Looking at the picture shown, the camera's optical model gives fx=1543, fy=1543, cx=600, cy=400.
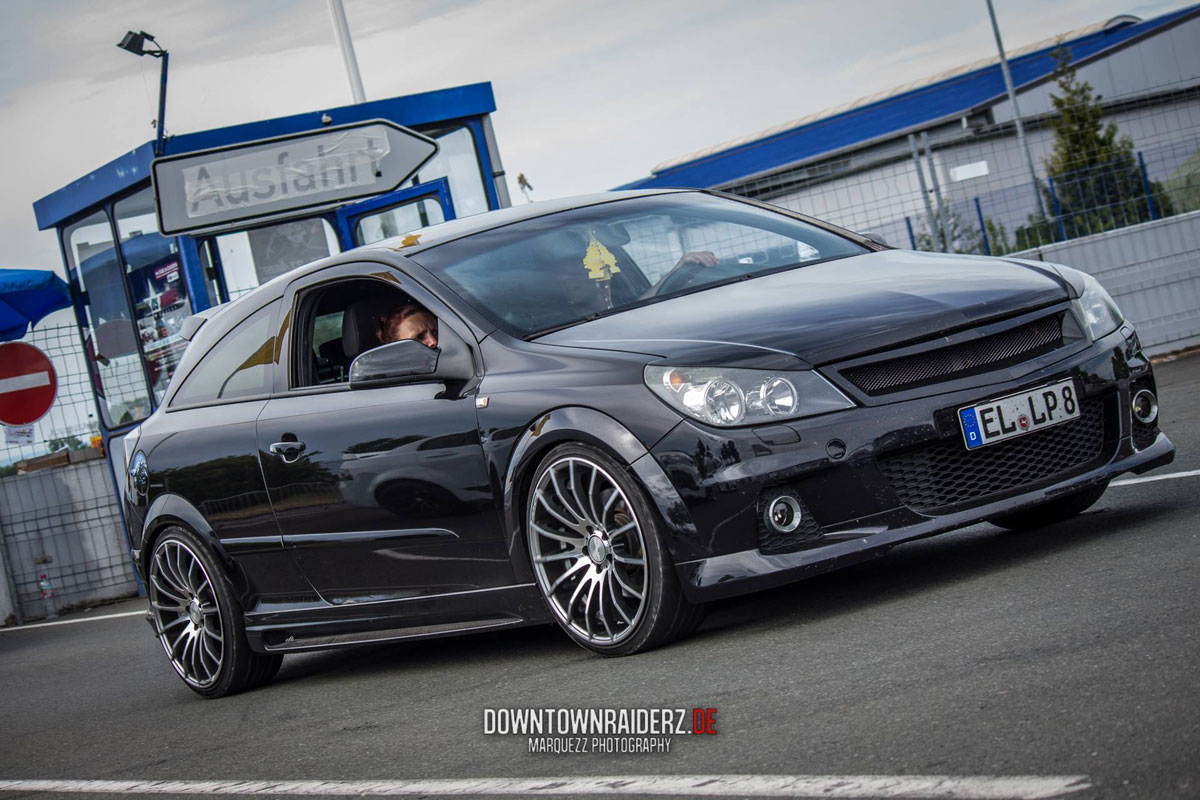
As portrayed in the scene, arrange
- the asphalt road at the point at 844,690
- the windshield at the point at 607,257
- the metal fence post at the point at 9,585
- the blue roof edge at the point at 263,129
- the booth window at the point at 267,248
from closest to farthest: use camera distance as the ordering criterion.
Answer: the asphalt road at the point at 844,690
the windshield at the point at 607,257
the blue roof edge at the point at 263,129
the booth window at the point at 267,248
the metal fence post at the point at 9,585

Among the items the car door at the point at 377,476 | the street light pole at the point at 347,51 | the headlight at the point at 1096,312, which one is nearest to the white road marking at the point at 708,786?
the car door at the point at 377,476

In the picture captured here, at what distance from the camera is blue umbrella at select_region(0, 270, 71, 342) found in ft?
45.3

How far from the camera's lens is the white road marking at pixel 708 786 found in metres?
2.80

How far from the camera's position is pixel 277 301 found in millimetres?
6504

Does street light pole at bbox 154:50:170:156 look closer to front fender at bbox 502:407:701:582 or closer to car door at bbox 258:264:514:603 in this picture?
car door at bbox 258:264:514:603

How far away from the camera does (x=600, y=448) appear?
15.6 feet

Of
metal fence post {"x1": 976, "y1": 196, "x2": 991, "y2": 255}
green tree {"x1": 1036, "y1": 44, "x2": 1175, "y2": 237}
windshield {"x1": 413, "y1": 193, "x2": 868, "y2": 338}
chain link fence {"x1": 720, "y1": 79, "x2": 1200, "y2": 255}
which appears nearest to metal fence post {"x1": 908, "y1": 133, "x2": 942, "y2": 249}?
chain link fence {"x1": 720, "y1": 79, "x2": 1200, "y2": 255}

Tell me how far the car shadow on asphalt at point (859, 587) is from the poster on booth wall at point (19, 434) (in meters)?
8.02

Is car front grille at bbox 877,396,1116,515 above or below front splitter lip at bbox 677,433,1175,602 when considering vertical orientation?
above

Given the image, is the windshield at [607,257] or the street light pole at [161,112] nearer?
the windshield at [607,257]

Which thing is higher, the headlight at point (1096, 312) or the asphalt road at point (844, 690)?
the headlight at point (1096, 312)

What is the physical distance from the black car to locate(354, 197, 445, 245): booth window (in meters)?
5.29

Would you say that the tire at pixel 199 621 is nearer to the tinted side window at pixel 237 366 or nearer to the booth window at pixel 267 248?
the tinted side window at pixel 237 366

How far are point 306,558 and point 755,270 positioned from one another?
2.07m
